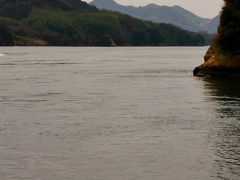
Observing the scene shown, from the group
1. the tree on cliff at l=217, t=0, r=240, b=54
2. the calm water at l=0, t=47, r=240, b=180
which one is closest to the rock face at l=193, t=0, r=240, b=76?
the tree on cliff at l=217, t=0, r=240, b=54

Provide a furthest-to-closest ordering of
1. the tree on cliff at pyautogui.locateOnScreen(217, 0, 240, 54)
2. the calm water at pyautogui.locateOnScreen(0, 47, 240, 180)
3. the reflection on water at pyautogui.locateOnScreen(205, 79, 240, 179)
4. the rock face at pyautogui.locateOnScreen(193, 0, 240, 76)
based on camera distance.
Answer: the tree on cliff at pyautogui.locateOnScreen(217, 0, 240, 54) < the rock face at pyautogui.locateOnScreen(193, 0, 240, 76) < the reflection on water at pyautogui.locateOnScreen(205, 79, 240, 179) < the calm water at pyautogui.locateOnScreen(0, 47, 240, 180)

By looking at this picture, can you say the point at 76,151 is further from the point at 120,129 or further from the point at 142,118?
the point at 142,118

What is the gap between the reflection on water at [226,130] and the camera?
3403 centimetres

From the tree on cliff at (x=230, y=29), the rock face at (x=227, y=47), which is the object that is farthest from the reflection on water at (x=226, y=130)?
the tree on cliff at (x=230, y=29)

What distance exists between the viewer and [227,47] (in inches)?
3782

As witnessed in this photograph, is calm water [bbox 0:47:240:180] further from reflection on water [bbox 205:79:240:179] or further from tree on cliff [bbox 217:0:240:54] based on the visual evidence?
tree on cliff [bbox 217:0:240:54]

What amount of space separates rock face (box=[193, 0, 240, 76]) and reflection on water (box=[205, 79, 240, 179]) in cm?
1398

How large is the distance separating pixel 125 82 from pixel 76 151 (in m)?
57.1

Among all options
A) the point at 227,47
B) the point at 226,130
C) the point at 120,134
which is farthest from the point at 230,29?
the point at 120,134

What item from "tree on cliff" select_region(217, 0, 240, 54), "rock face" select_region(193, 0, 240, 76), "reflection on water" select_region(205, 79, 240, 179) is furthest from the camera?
"tree on cliff" select_region(217, 0, 240, 54)

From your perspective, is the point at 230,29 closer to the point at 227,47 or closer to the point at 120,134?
the point at 227,47

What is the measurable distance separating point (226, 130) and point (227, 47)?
171ft

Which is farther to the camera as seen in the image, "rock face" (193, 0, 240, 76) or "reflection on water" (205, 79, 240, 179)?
"rock face" (193, 0, 240, 76)

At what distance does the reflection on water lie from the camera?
34.0 m
